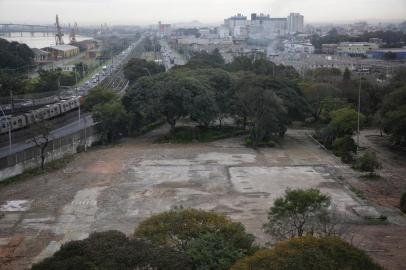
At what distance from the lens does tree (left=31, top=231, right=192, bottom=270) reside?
771cm

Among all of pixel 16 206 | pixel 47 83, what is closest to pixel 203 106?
pixel 16 206

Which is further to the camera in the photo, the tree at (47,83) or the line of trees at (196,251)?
the tree at (47,83)

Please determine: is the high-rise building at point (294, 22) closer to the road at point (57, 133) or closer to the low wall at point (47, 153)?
the road at point (57, 133)

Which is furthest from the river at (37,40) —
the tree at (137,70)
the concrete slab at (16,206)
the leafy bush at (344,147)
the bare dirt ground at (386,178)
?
the concrete slab at (16,206)

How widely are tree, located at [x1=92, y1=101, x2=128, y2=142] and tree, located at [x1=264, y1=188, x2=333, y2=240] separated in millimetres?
15287

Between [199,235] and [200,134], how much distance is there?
18.3 m

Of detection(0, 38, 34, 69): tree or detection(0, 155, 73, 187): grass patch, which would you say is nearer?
detection(0, 155, 73, 187): grass patch

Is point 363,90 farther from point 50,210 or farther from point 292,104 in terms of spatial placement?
point 50,210

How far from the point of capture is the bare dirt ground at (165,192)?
13727 mm

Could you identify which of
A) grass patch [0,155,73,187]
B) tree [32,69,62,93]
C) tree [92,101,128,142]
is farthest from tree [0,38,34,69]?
grass patch [0,155,73,187]

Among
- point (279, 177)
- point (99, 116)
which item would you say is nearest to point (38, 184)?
point (99, 116)

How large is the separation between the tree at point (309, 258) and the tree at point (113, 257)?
1126 mm

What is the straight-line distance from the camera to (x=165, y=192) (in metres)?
17.9

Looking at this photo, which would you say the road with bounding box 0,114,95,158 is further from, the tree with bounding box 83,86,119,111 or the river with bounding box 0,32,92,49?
the river with bounding box 0,32,92,49
